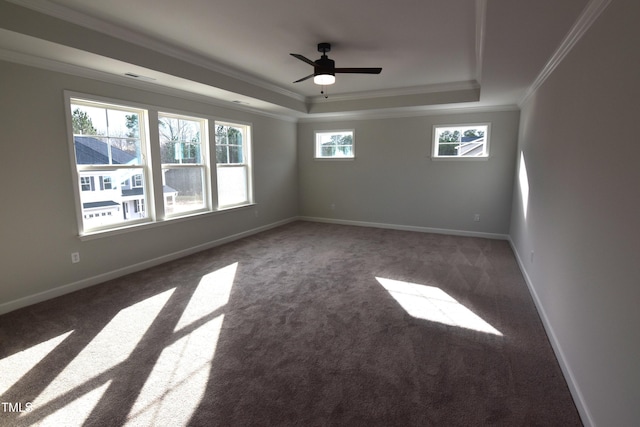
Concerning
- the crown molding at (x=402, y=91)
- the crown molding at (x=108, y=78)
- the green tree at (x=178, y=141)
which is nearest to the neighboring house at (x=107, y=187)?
the green tree at (x=178, y=141)

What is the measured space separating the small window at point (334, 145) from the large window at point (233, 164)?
6.33 feet

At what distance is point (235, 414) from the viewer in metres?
1.84

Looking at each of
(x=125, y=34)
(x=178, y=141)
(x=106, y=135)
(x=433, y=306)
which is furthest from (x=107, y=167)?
(x=433, y=306)

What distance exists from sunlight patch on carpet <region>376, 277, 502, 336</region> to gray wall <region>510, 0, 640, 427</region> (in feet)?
1.93

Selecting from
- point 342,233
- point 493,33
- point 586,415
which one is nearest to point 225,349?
point 586,415

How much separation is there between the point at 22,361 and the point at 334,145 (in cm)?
614

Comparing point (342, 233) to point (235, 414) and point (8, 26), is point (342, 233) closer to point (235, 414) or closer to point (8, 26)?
point (235, 414)

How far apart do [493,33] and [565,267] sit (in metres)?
1.91

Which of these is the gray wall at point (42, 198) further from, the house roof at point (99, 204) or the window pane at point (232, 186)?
the window pane at point (232, 186)

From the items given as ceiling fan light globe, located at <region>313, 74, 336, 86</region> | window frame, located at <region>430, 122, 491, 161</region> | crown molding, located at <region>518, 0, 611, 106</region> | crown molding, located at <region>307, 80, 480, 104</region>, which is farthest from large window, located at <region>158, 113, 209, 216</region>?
crown molding, located at <region>518, 0, 611, 106</region>

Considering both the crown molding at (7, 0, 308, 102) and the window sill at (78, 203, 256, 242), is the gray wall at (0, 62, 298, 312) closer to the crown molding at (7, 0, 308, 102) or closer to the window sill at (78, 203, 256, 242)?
the window sill at (78, 203, 256, 242)

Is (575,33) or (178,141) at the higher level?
(575,33)

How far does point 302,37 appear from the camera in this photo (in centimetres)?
341

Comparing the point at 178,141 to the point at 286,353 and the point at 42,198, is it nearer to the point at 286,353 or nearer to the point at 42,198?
the point at 42,198
